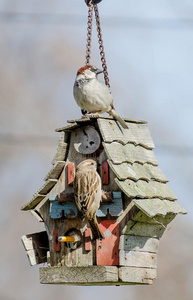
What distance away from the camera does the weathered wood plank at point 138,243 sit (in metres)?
6.64

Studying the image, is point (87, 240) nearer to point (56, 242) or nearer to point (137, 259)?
point (56, 242)

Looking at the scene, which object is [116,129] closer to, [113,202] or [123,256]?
[113,202]

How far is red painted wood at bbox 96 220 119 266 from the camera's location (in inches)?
262

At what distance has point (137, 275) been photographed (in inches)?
263

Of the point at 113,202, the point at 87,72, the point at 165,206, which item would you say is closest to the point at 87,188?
the point at 113,202

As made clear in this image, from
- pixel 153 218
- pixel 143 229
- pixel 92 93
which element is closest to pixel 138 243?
pixel 143 229

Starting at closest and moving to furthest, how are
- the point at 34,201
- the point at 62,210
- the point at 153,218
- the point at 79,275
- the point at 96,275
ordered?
the point at 96,275 → the point at 79,275 → the point at 153,218 → the point at 62,210 → the point at 34,201

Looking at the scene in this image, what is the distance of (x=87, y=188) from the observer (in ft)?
21.6

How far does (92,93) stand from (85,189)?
1.19m

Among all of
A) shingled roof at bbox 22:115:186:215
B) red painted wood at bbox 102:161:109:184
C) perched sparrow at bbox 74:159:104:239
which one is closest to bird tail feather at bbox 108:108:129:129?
shingled roof at bbox 22:115:186:215

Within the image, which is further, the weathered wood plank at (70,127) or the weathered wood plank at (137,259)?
the weathered wood plank at (70,127)

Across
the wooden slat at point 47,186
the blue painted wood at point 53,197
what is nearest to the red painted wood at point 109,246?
the blue painted wood at point 53,197

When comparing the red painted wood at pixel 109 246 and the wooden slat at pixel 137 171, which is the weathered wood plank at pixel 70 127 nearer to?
the wooden slat at pixel 137 171

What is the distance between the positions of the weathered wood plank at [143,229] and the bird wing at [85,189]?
15.6 inches
